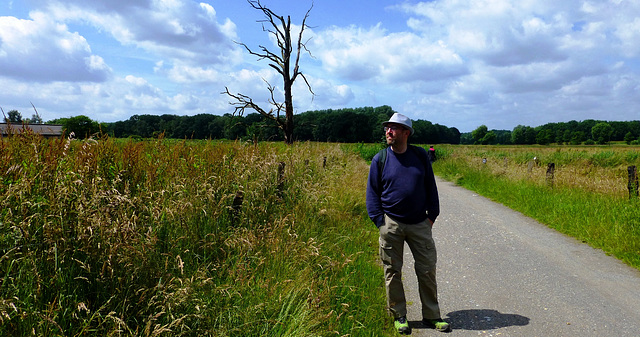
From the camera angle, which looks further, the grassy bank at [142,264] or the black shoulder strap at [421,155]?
the black shoulder strap at [421,155]

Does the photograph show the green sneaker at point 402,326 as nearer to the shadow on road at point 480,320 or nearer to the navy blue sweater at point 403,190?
the shadow on road at point 480,320

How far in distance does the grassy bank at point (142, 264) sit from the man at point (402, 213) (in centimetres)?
47

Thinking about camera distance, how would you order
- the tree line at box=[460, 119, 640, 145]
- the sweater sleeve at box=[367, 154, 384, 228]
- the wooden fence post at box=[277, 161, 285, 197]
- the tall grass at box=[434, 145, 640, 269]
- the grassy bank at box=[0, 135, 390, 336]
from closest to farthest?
the grassy bank at box=[0, 135, 390, 336] < the sweater sleeve at box=[367, 154, 384, 228] < the wooden fence post at box=[277, 161, 285, 197] < the tall grass at box=[434, 145, 640, 269] < the tree line at box=[460, 119, 640, 145]

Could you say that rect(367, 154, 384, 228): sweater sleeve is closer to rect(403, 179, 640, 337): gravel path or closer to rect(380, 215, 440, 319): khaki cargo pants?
rect(380, 215, 440, 319): khaki cargo pants

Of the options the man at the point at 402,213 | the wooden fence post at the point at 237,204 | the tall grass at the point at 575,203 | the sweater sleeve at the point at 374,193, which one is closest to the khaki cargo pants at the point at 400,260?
the man at the point at 402,213

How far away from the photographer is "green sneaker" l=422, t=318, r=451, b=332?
4.08m

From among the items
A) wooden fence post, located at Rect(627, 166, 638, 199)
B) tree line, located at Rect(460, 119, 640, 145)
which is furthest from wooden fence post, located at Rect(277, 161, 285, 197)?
tree line, located at Rect(460, 119, 640, 145)

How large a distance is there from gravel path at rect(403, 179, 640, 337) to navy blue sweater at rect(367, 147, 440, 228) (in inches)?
50.5

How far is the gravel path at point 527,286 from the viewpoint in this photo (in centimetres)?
421

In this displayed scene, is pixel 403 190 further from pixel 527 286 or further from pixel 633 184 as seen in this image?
pixel 633 184

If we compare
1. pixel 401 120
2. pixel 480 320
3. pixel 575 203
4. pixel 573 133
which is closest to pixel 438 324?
pixel 480 320

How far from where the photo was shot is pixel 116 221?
305 cm

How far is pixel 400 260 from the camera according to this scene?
412cm

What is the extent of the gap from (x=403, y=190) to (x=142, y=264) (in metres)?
2.57
